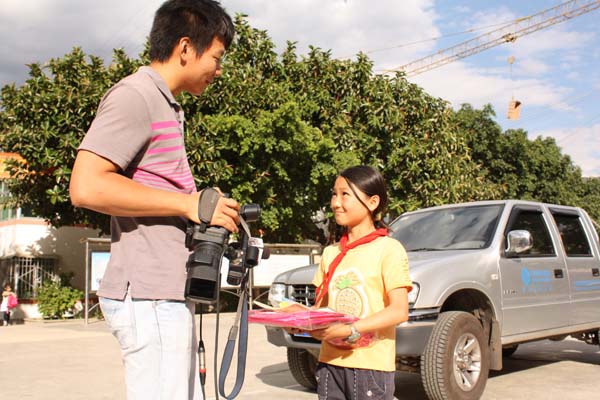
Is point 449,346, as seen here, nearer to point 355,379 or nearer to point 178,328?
point 355,379

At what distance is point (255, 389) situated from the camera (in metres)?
6.77

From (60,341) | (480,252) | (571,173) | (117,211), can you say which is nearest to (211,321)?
(60,341)

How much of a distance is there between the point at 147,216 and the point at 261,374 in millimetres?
6043

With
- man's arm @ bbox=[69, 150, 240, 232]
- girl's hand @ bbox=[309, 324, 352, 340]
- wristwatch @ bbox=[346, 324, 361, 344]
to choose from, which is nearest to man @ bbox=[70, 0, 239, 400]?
man's arm @ bbox=[69, 150, 240, 232]

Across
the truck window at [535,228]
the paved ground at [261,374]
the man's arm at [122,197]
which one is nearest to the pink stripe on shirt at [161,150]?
the man's arm at [122,197]

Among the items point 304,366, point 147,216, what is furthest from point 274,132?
point 147,216

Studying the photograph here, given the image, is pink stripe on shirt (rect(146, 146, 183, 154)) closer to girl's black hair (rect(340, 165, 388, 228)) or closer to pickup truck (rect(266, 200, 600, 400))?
girl's black hair (rect(340, 165, 388, 228))

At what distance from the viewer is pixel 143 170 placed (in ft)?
7.06

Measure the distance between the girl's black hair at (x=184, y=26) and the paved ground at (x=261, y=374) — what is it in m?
4.61

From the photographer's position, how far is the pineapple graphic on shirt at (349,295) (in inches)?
123

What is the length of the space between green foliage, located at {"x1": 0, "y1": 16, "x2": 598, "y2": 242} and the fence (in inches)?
206

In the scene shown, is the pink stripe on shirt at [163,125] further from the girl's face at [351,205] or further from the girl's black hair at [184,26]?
the girl's face at [351,205]

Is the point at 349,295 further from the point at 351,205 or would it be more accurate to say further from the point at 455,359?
the point at 455,359

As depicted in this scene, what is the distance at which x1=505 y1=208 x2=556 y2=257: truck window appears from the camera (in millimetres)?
6887
